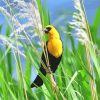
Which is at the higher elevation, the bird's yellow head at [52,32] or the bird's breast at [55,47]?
the bird's yellow head at [52,32]

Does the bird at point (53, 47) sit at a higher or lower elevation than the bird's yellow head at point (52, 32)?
lower

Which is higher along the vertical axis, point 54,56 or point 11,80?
point 54,56

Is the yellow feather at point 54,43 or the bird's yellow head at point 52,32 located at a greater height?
the bird's yellow head at point 52,32

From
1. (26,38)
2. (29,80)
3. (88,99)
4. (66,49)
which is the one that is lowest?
(88,99)

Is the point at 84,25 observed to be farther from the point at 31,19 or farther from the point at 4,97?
the point at 4,97

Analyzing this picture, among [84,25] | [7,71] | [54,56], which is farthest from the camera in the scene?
[7,71]

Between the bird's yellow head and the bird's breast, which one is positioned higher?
the bird's yellow head

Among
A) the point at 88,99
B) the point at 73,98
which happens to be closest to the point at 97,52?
the point at 73,98

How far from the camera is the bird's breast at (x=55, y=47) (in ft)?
3.65

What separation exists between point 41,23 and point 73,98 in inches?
15.6

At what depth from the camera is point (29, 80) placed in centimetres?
146

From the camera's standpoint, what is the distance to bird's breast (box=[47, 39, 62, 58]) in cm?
111

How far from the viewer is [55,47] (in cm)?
113

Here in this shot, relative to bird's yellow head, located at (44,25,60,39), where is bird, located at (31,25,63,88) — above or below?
below
